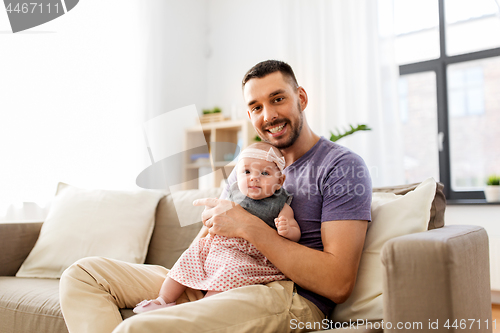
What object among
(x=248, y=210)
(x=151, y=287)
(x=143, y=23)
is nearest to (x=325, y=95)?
(x=143, y=23)

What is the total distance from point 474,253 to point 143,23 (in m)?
3.48

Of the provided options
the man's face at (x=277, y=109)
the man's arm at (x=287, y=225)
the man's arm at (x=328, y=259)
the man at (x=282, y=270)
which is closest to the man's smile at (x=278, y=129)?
the man's face at (x=277, y=109)

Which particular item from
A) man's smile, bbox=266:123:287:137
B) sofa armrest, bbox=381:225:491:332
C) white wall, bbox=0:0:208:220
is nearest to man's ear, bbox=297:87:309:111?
man's smile, bbox=266:123:287:137

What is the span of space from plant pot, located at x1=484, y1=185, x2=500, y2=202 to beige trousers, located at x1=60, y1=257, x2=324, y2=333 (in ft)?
7.21

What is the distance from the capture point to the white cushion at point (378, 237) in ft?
3.76

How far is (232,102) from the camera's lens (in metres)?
4.17

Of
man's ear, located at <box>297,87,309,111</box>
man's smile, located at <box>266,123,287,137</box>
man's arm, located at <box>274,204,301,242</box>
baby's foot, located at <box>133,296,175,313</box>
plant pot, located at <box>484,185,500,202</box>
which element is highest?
man's ear, located at <box>297,87,309,111</box>

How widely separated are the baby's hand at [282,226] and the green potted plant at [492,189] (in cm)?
222

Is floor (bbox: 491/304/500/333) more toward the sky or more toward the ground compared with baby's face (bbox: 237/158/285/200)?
more toward the ground

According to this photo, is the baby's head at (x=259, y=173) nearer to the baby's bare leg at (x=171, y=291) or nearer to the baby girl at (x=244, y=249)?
the baby girl at (x=244, y=249)

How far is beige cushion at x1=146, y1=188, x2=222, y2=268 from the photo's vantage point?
1.85 metres

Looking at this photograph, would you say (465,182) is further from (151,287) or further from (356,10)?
(151,287)

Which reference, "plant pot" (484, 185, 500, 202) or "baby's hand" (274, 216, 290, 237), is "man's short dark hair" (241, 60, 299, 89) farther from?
"plant pot" (484, 185, 500, 202)

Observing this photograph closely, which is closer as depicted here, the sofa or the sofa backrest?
the sofa
